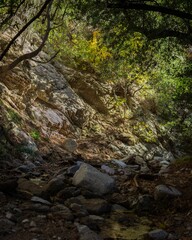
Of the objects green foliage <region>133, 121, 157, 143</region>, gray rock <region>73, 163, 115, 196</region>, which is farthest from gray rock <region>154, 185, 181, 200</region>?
green foliage <region>133, 121, 157, 143</region>

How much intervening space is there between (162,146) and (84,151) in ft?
25.3

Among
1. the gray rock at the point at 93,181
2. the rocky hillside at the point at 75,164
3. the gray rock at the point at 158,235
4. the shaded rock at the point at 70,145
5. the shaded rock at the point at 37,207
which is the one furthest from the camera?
the shaded rock at the point at 70,145

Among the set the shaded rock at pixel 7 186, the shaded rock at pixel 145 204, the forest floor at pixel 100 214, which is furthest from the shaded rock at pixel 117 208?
the shaded rock at pixel 7 186

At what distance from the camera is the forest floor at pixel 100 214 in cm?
457

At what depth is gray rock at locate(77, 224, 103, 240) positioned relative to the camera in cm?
438

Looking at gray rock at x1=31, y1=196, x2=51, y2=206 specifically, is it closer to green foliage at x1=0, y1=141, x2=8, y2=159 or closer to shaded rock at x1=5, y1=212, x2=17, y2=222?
shaded rock at x1=5, y1=212, x2=17, y2=222

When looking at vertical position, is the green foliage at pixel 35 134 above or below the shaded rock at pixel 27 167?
above

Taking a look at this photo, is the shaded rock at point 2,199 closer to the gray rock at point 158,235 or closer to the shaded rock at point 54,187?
the shaded rock at point 54,187

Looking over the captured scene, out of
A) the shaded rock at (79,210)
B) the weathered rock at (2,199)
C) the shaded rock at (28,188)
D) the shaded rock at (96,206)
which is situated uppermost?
the shaded rock at (96,206)

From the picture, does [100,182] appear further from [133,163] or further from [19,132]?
[133,163]

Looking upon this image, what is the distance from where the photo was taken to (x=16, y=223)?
4703 millimetres

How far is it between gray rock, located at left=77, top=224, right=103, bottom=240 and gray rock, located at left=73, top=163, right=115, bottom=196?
86.4 inches

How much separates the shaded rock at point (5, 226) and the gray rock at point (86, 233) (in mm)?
1011

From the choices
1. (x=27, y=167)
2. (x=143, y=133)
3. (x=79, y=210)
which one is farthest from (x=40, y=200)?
(x=143, y=133)
